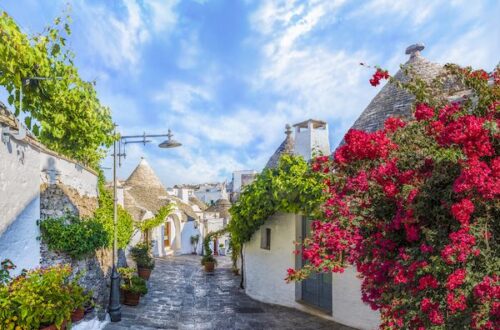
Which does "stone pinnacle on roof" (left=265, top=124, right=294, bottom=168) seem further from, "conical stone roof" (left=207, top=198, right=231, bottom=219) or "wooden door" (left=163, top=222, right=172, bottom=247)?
"conical stone roof" (left=207, top=198, right=231, bottom=219)

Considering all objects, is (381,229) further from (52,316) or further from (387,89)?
(387,89)

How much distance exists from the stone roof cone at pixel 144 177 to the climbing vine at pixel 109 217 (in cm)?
1685

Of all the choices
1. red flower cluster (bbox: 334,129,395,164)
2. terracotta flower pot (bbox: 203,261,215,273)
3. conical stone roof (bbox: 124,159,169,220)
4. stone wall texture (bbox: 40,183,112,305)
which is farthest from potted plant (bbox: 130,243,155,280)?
red flower cluster (bbox: 334,129,395,164)

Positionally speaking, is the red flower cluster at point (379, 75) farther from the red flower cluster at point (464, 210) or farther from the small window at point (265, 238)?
the small window at point (265, 238)

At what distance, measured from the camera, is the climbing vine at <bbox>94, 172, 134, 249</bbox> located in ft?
31.1

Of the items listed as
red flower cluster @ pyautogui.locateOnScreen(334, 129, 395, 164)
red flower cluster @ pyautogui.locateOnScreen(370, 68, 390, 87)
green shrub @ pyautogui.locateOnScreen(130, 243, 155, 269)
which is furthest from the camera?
Result: green shrub @ pyautogui.locateOnScreen(130, 243, 155, 269)

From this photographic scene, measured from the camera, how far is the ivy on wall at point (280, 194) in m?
9.45

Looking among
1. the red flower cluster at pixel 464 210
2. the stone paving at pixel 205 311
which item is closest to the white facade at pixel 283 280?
the stone paving at pixel 205 311

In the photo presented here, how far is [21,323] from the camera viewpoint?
169 inches

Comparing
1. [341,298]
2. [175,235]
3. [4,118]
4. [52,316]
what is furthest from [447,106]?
[175,235]

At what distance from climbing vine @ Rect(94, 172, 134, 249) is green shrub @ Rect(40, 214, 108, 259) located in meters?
0.92

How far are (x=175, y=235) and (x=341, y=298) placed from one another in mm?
20240

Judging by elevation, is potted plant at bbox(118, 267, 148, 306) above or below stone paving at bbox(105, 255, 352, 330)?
above

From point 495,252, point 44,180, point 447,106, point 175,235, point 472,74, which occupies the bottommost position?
point 175,235
